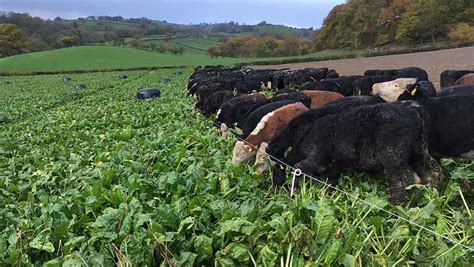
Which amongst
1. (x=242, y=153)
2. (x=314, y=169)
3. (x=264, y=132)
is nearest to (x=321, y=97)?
(x=264, y=132)

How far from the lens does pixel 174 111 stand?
1453 centimetres

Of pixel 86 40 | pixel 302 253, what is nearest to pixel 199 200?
pixel 302 253

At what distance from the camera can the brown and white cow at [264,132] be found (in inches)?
282

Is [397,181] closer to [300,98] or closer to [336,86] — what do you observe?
[300,98]

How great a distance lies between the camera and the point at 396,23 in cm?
7525

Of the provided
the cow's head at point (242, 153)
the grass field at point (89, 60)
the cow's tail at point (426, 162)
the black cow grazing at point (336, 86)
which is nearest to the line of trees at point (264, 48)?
the grass field at point (89, 60)

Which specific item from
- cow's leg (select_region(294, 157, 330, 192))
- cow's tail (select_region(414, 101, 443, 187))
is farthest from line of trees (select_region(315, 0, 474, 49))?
cow's leg (select_region(294, 157, 330, 192))

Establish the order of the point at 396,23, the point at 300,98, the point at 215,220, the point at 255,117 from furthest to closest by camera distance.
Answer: the point at 396,23
the point at 300,98
the point at 255,117
the point at 215,220

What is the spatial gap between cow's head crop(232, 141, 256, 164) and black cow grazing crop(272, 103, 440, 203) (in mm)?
1067

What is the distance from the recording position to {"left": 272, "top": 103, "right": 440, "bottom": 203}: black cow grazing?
526 centimetres

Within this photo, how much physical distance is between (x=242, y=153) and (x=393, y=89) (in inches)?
108

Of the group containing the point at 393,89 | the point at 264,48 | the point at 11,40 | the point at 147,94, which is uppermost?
the point at 11,40

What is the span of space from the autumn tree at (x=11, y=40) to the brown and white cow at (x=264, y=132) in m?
104

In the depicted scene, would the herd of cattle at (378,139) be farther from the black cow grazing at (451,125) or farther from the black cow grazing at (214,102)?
the black cow grazing at (214,102)
